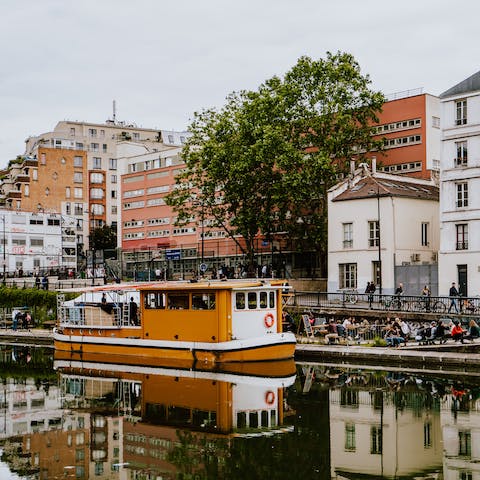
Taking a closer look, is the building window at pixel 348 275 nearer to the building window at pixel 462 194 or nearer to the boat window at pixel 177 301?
the building window at pixel 462 194

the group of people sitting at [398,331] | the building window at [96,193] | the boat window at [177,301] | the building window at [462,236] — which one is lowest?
the group of people sitting at [398,331]

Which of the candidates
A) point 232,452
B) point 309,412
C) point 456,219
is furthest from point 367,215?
point 232,452

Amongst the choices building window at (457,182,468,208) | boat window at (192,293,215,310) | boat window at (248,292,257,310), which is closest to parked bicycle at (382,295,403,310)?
building window at (457,182,468,208)

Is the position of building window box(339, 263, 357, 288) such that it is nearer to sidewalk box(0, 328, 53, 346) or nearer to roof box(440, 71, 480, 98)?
roof box(440, 71, 480, 98)

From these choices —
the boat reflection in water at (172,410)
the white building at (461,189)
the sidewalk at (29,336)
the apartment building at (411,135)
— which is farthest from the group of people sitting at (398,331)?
the apartment building at (411,135)

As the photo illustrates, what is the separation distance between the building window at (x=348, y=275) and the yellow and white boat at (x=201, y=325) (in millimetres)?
20998

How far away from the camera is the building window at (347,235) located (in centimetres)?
5762

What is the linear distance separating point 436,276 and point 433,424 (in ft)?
106

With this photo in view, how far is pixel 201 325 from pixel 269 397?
8.87 m

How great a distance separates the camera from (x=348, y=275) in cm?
5769

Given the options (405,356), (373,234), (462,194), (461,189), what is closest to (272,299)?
(405,356)

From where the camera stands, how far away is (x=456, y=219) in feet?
173

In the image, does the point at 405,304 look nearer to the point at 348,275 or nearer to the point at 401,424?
the point at 348,275

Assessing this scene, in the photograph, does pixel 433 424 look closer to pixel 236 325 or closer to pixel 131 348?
pixel 236 325
